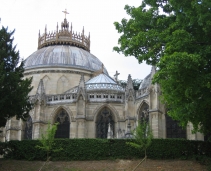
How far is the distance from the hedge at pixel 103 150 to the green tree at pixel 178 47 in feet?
16.6

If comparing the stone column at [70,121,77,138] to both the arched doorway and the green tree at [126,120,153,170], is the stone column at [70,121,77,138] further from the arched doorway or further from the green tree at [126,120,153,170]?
the green tree at [126,120,153,170]

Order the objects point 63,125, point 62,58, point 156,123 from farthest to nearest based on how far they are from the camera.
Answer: point 62,58, point 63,125, point 156,123

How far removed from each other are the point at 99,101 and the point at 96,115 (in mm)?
1404

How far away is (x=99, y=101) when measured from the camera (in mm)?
34000

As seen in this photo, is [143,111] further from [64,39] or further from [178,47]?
[64,39]

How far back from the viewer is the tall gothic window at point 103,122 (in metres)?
33.7

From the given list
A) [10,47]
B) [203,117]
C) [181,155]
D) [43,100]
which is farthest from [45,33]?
[203,117]

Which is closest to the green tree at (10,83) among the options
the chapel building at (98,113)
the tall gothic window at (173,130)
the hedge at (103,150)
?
the hedge at (103,150)

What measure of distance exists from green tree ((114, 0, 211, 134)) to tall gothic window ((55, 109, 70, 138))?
1618 centimetres

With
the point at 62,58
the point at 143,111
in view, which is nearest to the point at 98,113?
the point at 143,111

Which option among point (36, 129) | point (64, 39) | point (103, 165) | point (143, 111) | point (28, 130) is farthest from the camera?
point (64, 39)

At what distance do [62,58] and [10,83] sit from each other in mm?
25699

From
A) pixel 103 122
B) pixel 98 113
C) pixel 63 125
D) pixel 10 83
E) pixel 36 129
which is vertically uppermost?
pixel 10 83

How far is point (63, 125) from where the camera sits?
34.4 metres
